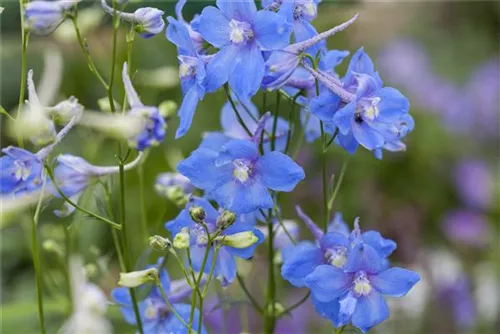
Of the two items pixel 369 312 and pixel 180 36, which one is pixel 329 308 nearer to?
pixel 369 312

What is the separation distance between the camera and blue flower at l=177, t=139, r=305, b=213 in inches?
25.9

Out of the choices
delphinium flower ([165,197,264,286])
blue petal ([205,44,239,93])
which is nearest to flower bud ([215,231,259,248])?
delphinium flower ([165,197,264,286])

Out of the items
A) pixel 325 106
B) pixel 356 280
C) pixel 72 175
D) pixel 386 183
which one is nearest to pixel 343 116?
pixel 325 106

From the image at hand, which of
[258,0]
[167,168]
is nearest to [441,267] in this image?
[167,168]

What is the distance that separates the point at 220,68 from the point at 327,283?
17cm

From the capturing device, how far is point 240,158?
26.5 inches

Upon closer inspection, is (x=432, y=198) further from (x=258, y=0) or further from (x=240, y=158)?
(x=240, y=158)

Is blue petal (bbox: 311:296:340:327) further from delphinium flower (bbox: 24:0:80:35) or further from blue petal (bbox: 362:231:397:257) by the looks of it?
delphinium flower (bbox: 24:0:80:35)

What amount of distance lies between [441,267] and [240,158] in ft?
4.14

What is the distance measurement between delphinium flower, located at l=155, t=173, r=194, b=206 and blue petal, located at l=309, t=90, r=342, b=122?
0.15m

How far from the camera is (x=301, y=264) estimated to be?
2.34 ft

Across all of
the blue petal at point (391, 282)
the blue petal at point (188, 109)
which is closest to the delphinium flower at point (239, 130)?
the blue petal at point (188, 109)

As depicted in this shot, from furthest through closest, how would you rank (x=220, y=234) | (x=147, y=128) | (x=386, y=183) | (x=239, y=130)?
(x=386, y=183)
(x=239, y=130)
(x=220, y=234)
(x=147, y=128)

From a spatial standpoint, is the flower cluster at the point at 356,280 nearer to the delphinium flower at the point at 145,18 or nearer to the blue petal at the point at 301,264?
the blue petal at the point at 301,264
